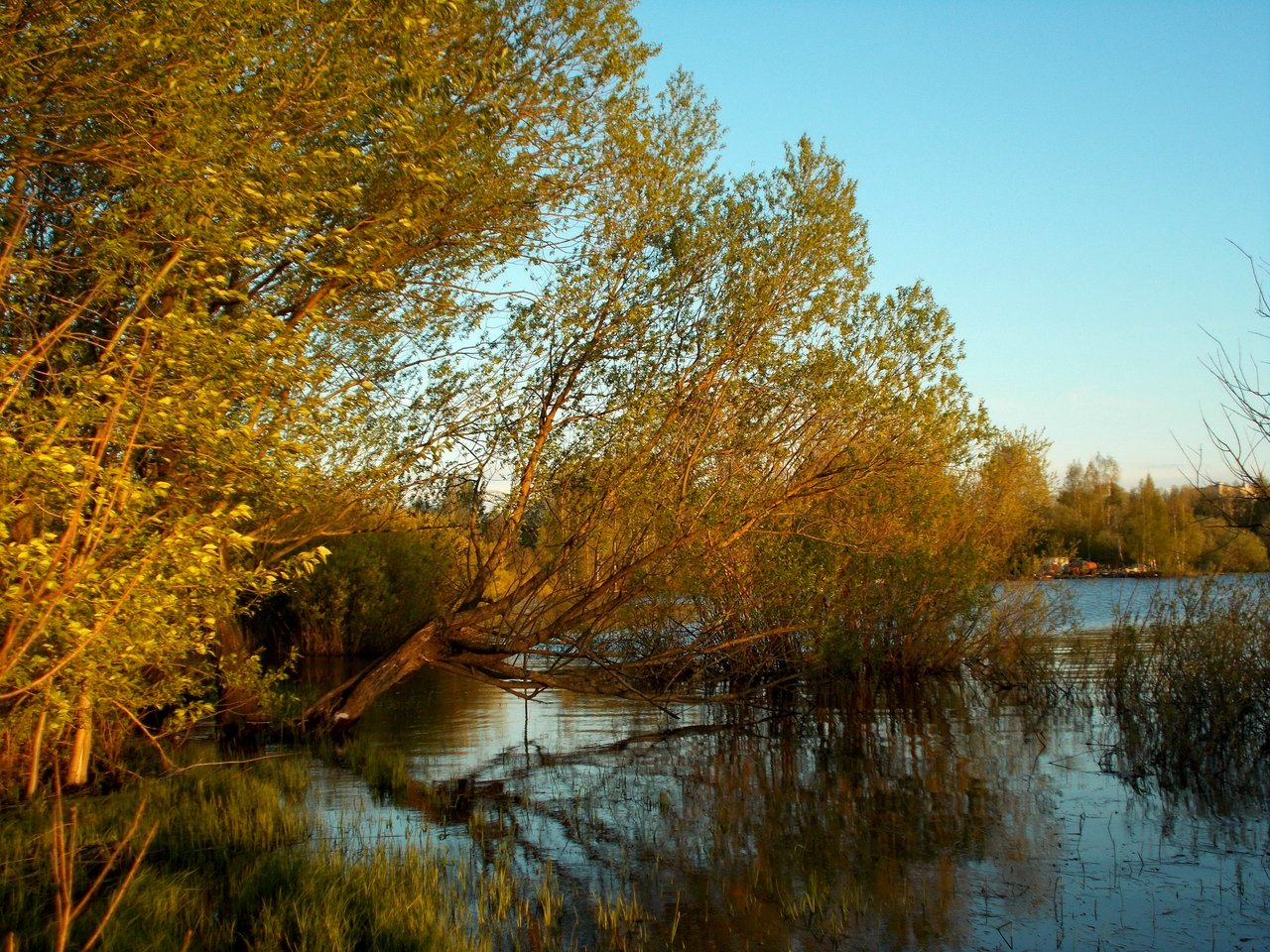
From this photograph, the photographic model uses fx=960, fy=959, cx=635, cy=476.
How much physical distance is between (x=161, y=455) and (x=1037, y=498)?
1988 cm

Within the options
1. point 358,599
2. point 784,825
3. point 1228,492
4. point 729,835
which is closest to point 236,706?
point 729,835

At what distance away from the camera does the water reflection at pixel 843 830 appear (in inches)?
268

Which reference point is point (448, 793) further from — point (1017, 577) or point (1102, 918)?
point (1017, 577)

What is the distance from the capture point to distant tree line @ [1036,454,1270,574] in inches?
361

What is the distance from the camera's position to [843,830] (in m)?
9.26

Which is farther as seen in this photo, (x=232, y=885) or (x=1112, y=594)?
(x=1112, y=594)

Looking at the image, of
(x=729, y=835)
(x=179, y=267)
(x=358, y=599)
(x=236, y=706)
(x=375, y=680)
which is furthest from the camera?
(x=358, y=599)

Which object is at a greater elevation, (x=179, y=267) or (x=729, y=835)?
(x=179, y=267)

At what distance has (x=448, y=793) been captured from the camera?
1106cm

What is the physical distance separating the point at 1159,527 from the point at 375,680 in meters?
25.3

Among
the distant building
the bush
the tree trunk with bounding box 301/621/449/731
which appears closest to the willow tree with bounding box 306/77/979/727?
the tree trunk with bounding box 301/621/449/731

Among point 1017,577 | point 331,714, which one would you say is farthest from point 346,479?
point 1017,577

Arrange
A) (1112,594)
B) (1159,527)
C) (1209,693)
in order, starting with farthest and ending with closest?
(1112,594)
(1159,527)
(1209,693)

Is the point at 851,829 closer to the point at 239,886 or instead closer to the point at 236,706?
the point at 239,886
